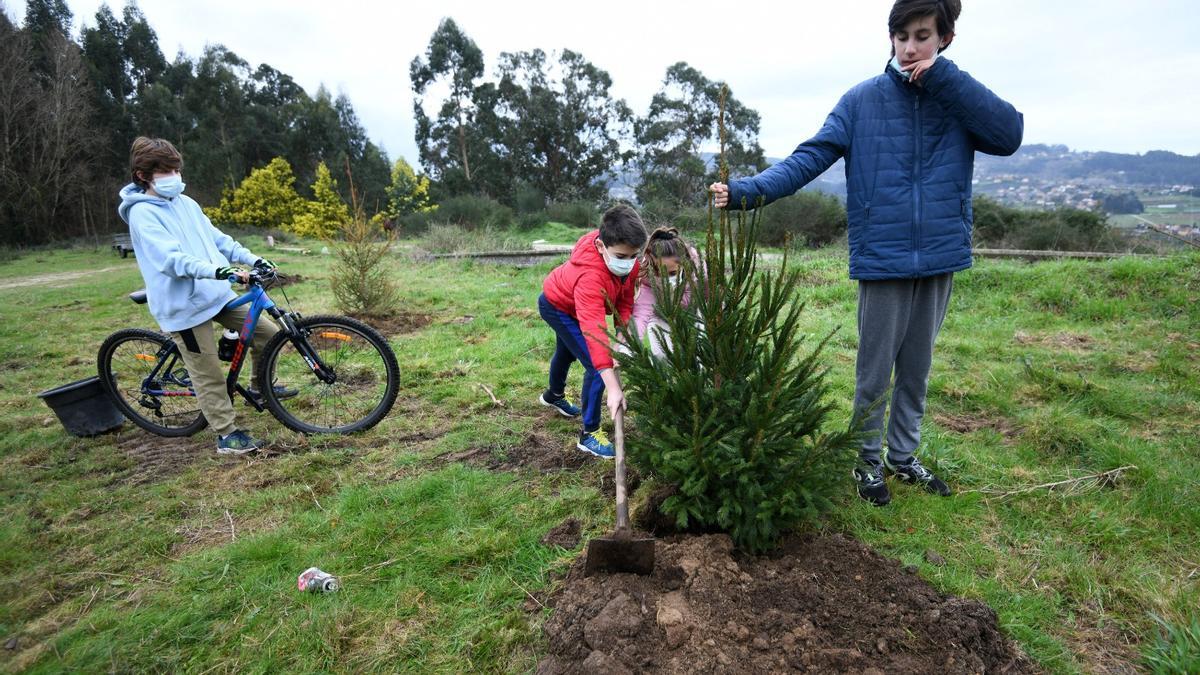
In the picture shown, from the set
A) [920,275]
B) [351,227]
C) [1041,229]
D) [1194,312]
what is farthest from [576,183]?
[920,275]

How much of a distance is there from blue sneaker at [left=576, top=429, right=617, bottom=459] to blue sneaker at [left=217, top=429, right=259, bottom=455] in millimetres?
2180

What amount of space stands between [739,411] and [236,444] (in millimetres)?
3366

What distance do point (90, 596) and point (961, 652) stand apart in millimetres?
3360

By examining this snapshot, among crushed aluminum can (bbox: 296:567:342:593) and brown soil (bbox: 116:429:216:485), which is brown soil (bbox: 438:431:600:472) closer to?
crushed aluminum can (bbox: 296:567:342:593)

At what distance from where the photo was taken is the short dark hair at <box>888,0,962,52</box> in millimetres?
2303

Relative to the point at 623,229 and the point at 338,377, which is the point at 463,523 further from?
the point at 338,377

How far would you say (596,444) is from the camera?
11.7 ft

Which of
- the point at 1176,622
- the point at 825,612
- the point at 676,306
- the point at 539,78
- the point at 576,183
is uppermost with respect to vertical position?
the point at 539,78

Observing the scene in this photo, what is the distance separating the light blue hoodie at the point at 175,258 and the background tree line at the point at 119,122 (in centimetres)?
1868

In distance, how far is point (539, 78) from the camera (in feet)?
125

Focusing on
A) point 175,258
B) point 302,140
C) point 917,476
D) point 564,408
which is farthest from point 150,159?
point 302,140

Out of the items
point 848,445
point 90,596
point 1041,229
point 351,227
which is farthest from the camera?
point 1041,229

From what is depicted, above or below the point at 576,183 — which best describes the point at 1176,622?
below

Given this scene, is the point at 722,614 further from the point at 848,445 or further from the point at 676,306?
the point at 676,306
